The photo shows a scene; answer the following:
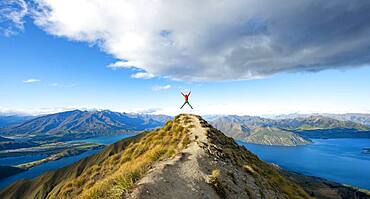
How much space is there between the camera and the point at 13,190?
136000mm

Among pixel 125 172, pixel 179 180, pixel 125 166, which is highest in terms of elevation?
pixel 125 172

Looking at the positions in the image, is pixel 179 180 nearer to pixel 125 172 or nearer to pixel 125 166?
pixel 125 172

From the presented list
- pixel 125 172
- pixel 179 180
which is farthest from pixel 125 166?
pixel 179 180

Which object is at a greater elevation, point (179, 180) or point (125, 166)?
point (179, 180)

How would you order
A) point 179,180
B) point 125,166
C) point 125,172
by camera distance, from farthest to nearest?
point 125,166 → point 125,172 → point 179,180

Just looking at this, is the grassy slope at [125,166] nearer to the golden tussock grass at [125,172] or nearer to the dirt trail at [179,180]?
the golden tussock grass at [125,172]

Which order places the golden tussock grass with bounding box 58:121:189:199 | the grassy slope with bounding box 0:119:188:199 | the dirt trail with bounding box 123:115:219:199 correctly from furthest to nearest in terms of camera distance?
the grassy slope with bounding box 0:119:188:199
the golden tussock grass with bounding box 58:121:189:199
the dirt trail with bounding box 123:115:219:199

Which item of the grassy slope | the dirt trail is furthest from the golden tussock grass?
the dirt trail

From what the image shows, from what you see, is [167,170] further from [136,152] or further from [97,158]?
[97,158]

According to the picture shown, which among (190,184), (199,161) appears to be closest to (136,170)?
(190,184)

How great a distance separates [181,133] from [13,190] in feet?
491

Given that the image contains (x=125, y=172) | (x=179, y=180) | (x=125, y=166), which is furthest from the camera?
(x=125, y=166)

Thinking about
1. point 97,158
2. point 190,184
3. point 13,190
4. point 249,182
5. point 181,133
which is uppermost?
point 181,133

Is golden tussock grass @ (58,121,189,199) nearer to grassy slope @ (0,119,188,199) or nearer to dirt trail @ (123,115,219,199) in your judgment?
grassy slope @ (0,119,188,199)
